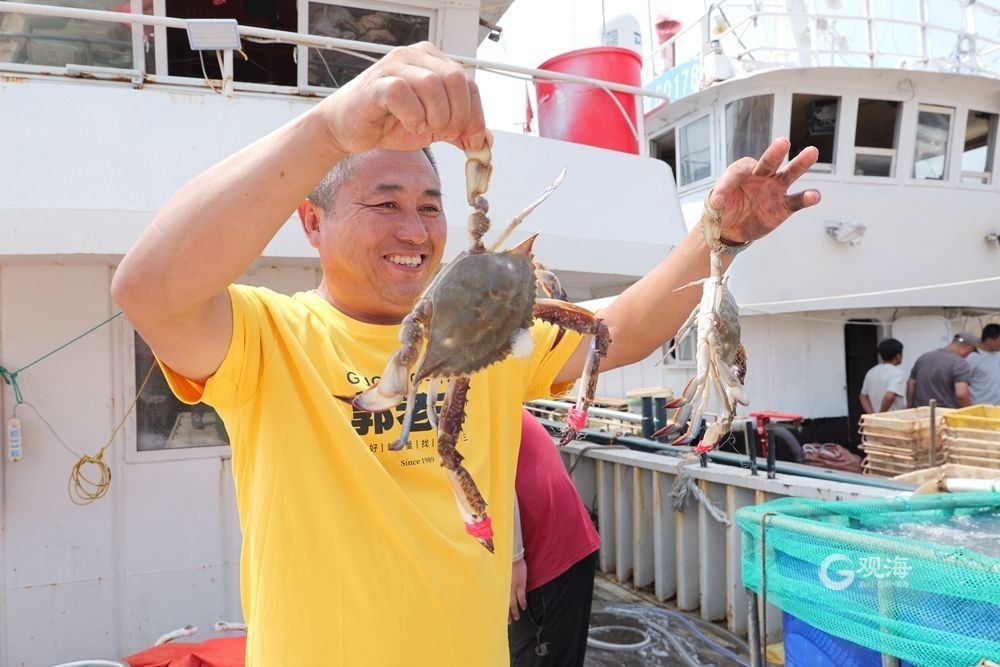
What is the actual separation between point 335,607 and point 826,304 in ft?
38.6

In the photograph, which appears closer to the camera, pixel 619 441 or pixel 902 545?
pixel 902 545

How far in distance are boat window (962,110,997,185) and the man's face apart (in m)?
14.6

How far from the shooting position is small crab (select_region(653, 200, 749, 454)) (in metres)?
1.86

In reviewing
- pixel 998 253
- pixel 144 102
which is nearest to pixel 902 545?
pixel 144 102

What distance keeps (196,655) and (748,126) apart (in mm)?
11796

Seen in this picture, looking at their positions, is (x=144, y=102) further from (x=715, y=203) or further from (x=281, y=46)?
(x=715, y=203)

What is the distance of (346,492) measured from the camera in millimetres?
1780

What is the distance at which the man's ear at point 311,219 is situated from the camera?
202 centimetres

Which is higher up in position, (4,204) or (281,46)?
(281,46)

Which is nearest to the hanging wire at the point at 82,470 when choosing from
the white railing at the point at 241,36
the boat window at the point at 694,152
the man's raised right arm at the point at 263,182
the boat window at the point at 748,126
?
the white railing at the point at 241,36

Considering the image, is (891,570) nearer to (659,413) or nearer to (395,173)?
(395,173)

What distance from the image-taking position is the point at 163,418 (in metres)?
5.08

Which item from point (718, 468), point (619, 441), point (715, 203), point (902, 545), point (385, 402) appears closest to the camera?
point (385, 402)
